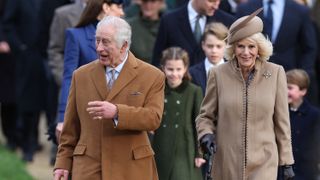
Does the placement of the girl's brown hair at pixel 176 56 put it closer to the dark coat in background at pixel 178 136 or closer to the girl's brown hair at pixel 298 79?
the dark coat in background at pixel 178 136

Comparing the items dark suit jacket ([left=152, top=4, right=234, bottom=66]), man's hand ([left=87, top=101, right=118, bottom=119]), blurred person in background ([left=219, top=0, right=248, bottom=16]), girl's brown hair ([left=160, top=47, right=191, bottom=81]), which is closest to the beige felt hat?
man's hand ([left=87, top=101, right=118, bottom=119])

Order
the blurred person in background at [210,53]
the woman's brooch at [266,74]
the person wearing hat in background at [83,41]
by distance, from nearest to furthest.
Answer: the woman's brooch at [266,74] < the person wearing hat in background at [83,41] < the blurred person in background at [210,53]

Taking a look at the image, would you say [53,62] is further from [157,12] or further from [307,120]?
[307,120]

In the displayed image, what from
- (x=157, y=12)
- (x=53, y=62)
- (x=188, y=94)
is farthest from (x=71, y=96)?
(x=157, y=12)

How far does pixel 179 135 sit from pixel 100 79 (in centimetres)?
205

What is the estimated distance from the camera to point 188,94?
11.2 meters

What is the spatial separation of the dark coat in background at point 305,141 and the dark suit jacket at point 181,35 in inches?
51.3

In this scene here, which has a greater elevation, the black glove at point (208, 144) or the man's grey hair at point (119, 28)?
the man's grey hair at point (119, 28)

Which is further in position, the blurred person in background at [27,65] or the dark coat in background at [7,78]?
the dark coat in background at [7,78]

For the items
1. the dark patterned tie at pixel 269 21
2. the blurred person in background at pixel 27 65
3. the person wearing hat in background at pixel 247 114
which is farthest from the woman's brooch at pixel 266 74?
the blurred person in background at pixel 27 65

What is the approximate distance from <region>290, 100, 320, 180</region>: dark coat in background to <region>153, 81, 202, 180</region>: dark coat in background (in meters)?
0.89

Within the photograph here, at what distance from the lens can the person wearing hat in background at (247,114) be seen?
371 inches

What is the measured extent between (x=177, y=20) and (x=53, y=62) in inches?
58.3

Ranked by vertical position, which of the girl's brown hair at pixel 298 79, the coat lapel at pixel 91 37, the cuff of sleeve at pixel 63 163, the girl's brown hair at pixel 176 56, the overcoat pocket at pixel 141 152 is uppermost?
the coat lapel at pixel 91 37
